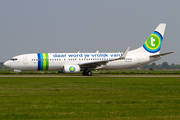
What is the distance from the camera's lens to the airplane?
34.4 metres

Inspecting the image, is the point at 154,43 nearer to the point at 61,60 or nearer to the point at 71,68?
the point at 71,68

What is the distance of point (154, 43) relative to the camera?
125ft

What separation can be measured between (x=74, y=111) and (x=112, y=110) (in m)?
1.46

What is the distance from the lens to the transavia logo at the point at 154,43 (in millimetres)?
37906

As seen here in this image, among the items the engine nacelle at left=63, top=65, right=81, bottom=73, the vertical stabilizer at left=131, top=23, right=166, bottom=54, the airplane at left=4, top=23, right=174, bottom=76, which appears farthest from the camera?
the vertical stabilizer at left=131, top=23, right=166, bottom=54

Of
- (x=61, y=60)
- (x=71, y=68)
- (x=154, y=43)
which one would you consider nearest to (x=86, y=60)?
(x=71, y=68)

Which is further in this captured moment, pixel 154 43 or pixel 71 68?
pixel 154 43

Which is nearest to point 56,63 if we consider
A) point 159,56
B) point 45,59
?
point 45,59

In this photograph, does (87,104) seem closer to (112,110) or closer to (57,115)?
(112,110)

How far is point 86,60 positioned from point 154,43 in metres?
11.6

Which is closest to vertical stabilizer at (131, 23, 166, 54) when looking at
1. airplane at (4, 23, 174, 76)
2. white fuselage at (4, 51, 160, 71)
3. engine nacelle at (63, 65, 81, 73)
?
airplane at (4, 23, 174, 76)

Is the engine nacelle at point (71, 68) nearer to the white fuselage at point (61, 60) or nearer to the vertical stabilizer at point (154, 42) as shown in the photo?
the white fuselage at point (61, 60)

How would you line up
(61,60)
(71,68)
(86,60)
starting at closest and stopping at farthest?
(71,68) → (61,60) → (86,60)

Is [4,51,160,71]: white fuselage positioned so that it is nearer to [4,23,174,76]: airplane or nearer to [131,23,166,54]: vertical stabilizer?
[4,23,174,76]: airplane
